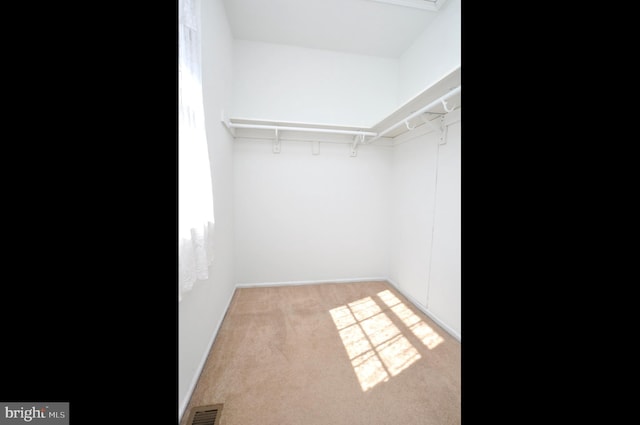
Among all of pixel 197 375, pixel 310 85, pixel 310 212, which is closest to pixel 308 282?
pixel 310 212

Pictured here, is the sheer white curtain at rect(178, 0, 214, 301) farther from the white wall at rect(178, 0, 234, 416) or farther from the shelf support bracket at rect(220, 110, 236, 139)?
the shelf support bracket at rect(220, 110, 236, 139)

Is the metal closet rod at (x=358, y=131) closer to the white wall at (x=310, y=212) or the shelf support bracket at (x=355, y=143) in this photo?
the shelf support bracket at (x=355, y=143)

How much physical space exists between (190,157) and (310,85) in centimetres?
206

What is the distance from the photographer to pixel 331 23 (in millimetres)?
2283

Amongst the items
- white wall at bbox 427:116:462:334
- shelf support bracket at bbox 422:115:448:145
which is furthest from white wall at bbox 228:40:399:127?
white wall at bbox 427:116:462:334

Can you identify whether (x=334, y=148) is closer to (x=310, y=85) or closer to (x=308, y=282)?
(x=310, y=85)

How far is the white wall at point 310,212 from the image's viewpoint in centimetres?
273

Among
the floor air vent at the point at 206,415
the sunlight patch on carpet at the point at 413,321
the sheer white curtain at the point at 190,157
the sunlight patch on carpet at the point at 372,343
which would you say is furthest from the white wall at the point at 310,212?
the floor air vent at the point at 206,415

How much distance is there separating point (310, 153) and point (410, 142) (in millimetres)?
1136

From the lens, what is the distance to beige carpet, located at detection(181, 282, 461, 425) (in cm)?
125
